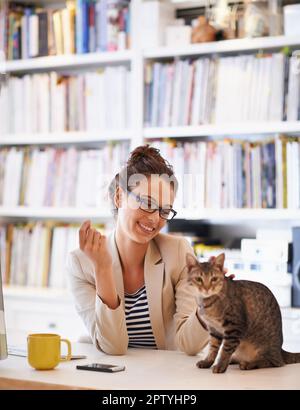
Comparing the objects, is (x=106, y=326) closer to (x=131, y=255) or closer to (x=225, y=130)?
(x=131, y=255)

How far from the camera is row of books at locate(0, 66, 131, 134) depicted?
11.3 ft

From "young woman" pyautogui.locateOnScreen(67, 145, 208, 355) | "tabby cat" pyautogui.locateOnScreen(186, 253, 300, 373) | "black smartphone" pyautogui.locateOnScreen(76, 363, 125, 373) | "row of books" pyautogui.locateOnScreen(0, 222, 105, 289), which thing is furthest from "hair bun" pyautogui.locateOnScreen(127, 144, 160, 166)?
"row of books" pyautogui.locateOnScreen(0, 222, 105, 289)

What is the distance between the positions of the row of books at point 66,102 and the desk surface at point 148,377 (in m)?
1.82

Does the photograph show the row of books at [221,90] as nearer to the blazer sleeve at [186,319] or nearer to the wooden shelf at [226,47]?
the wooden shelf at [226,47]

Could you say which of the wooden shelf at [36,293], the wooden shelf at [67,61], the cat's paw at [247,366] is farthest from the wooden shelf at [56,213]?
the cat's paw at [247,366]

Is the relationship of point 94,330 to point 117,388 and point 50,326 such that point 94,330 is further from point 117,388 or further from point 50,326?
point 50,326

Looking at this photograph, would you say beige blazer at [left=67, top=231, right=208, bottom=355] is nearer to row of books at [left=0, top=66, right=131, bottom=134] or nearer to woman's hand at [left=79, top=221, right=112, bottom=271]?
woman's hand at [left=79, top=221, right=112, bottom=271]

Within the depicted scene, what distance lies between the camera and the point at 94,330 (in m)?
1.97

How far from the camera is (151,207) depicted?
2.02m

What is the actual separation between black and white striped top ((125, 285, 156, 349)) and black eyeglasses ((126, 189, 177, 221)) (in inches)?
9.3

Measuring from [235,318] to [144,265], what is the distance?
20.1 inches

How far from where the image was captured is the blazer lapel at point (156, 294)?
208 cm

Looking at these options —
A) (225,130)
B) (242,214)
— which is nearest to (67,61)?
(225,130)

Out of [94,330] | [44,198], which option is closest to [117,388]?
[94,330]
